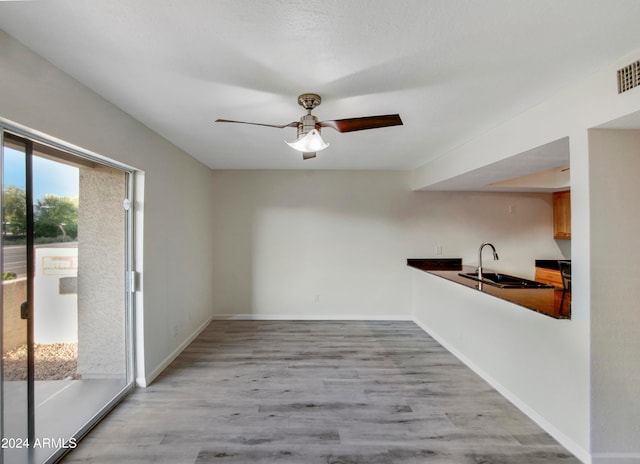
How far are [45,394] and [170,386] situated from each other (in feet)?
3.20

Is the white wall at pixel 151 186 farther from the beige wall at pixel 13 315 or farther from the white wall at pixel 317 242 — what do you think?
the beige wall at pixel 13 315

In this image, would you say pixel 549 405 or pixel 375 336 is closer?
pixel 549 405

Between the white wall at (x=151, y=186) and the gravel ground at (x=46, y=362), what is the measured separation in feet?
1.81

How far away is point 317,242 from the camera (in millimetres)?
4547

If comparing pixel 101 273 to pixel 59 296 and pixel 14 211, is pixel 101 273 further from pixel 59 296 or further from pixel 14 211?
pixel 14 211

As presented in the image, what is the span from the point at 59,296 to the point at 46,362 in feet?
1.43

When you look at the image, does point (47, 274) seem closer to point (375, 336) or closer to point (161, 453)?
point (161, 453)

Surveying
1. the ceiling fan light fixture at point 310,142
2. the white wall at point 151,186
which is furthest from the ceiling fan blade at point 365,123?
the white wall at point 151,186

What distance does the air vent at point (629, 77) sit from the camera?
4.72 ft

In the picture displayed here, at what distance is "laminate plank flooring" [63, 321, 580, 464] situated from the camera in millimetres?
1870

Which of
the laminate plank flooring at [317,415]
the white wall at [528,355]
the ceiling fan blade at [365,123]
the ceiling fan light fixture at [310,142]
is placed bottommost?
the laminate plank flooring at [317,415]

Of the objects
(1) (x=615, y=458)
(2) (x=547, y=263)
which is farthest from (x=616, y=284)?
(2) (x=547, y=263)

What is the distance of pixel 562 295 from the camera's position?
2320 mm

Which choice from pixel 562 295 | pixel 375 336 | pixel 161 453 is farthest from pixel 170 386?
pixel 562 295
